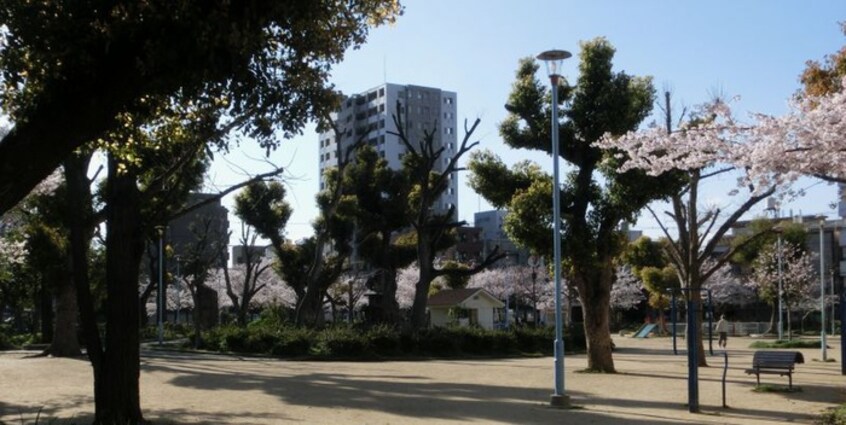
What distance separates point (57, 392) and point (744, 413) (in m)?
13.0

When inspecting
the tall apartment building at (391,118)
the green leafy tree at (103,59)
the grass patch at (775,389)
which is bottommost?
the grass patch at (775,389)

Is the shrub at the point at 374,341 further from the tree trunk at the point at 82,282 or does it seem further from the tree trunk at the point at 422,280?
the tree trunk at the point at 82,282

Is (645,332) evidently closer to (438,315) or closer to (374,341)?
(438,315)

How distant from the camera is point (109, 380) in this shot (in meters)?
10.9

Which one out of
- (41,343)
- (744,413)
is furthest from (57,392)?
(41,343)

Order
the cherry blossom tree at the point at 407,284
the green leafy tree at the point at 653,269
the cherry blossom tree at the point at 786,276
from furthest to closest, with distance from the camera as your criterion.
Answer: the cherry blossom tree at the point at 407,284, the green leafy tree at the point at 653,269, the cherry blossom tree at the point at 786,276

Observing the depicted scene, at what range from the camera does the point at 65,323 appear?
30.3 m

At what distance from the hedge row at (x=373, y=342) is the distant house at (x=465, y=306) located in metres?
12.7

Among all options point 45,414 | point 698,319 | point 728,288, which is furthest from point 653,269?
point 45,414

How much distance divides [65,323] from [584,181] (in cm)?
2006

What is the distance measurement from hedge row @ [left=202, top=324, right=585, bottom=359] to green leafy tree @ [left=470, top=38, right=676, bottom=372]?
385 inches

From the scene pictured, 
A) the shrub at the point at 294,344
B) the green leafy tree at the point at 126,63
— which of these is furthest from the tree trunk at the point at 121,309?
the shrub at the point at 294,344

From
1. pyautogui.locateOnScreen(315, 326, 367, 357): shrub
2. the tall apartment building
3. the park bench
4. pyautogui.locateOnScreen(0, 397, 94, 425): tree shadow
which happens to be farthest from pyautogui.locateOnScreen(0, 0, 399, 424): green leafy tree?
the tall apartment building

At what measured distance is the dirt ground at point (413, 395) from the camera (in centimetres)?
1270
